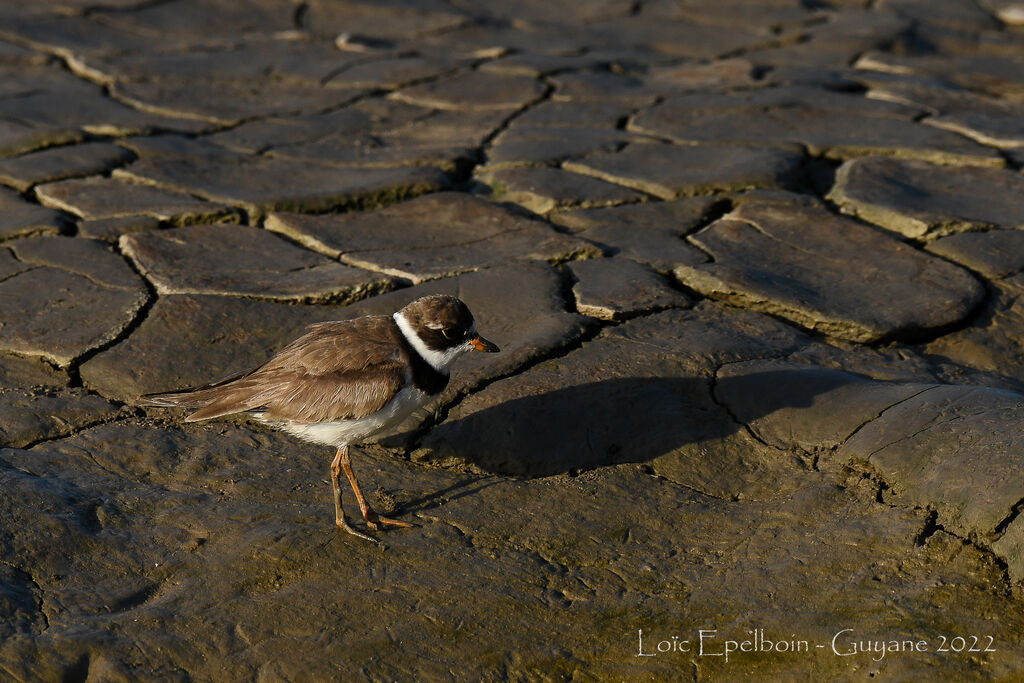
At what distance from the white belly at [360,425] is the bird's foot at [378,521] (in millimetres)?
284

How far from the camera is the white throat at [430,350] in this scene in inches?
159

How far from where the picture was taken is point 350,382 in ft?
12.7

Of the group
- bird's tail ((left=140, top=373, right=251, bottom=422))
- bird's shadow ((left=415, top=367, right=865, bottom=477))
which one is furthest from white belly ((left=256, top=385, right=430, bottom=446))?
bird's shadow ((left=415, top=367, right=865, bottom=477))

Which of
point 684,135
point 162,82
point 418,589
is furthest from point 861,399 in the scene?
point 162,82

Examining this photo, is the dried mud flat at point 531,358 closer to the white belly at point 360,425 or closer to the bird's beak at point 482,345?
the white belly at point 360,425

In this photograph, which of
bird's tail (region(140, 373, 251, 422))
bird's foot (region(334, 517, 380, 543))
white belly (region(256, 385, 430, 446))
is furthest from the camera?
bird's tail (region(140, 373, 251, 422))

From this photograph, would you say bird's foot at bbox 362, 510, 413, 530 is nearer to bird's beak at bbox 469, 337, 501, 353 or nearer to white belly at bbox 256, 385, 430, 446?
white belly at bbox 256, 385, 430, 446

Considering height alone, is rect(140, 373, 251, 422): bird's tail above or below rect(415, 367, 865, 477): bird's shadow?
above

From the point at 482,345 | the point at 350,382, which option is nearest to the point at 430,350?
the point at 482,345

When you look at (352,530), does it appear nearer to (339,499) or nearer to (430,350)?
(339,499)

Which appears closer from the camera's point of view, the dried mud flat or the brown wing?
the dried mud flat

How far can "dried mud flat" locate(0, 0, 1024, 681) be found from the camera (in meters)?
3.34

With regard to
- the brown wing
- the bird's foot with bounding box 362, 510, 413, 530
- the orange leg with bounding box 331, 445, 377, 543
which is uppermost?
the brown wing

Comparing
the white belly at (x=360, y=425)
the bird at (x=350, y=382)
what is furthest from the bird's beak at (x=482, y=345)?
the white belly at (x=360, y=425)
